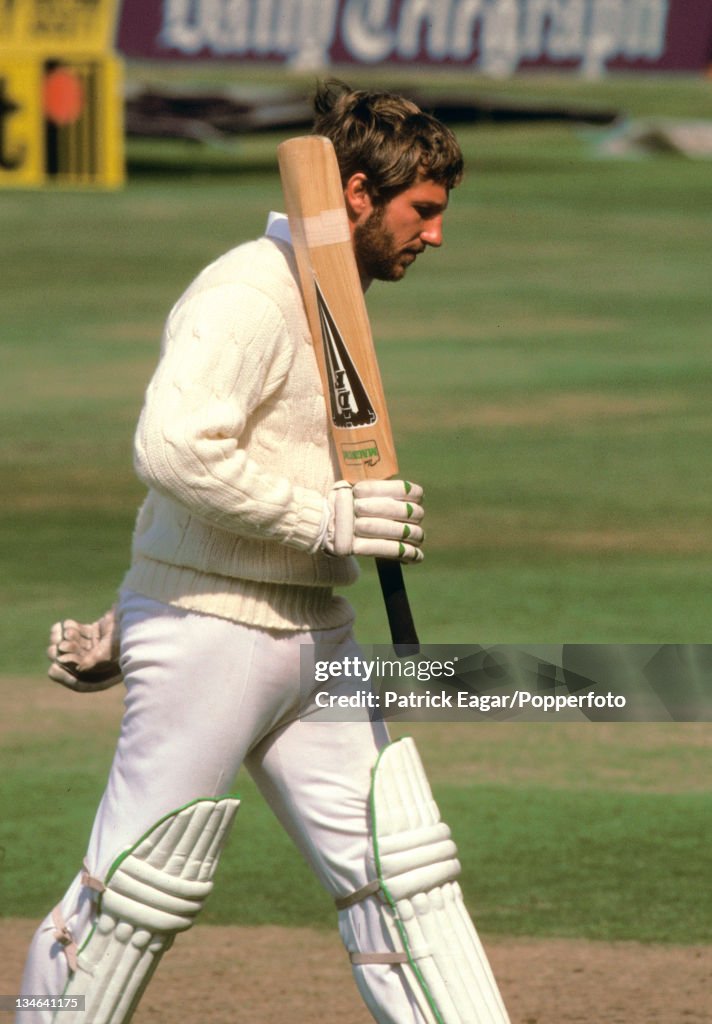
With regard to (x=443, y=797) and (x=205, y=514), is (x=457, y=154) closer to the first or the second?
(x=205, y=514)

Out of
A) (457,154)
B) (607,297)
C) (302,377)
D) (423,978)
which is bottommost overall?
(607,297)

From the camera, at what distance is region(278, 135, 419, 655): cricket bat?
3592 mm

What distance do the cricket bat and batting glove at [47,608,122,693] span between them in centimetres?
60

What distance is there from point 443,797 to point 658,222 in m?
19.4

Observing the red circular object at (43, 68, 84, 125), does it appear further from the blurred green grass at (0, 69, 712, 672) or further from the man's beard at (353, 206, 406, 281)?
the man's beard at (353, 206, 406, 281)

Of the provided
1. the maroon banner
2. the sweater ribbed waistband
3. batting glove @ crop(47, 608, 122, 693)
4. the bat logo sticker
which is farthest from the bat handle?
the maroon banner

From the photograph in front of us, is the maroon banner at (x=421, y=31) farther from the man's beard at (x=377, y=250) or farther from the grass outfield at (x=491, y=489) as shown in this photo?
the man's beard at (x=377, y=250)

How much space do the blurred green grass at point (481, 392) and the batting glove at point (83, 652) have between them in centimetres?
405

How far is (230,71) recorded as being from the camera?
4047 cm

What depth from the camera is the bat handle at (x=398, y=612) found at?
385 centimetres

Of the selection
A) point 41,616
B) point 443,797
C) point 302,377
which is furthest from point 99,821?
point 41,616

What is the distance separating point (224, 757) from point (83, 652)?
492 millimetres

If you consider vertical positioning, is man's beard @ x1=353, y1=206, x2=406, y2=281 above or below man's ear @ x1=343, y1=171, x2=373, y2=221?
below

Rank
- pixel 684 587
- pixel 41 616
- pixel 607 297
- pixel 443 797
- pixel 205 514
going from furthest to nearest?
1. pixel 607 297
2. pixel 684 587
3. pixel 41 616
4. pixel 443 797
5. pixel 205 514
